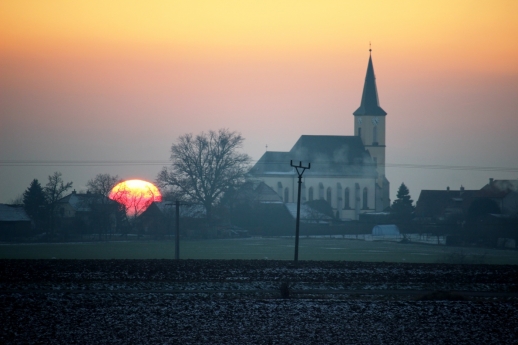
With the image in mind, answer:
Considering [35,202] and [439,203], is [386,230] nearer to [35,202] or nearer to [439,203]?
[439,203]

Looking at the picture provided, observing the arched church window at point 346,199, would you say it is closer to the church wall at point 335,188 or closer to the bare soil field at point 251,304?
the church wall at point 335,188

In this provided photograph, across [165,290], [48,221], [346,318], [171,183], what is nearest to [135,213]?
[171,183]

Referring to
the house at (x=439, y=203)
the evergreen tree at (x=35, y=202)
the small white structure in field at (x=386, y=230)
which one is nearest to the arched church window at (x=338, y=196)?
the house at (x=439, y=203)

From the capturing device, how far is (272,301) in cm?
1802

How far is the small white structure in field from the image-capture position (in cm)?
7350

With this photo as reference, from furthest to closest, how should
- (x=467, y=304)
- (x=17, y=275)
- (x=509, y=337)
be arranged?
(x=17, y=275) → (x=467, y=304) → (x=509, y=337)

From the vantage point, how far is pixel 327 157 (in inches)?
4577

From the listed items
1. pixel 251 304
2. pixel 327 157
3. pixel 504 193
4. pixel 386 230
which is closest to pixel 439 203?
pixel 504 193

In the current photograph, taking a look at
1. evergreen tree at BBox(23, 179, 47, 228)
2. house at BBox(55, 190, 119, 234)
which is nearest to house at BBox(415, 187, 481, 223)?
house at BBox(55, 190, 119, 234)

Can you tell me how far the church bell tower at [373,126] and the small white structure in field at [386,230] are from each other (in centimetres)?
4112

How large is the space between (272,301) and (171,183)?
2219 inches

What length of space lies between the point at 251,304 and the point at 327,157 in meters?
99.5

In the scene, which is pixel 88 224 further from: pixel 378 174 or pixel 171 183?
pixel 378 174

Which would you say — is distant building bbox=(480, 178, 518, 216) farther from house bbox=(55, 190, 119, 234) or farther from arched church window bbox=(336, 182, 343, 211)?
house bbox=(55, 190, 119, 234)
